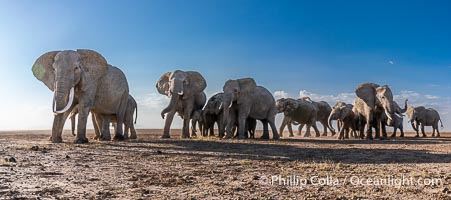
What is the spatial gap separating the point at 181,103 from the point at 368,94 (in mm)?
10942

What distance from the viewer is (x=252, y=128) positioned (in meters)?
23.5

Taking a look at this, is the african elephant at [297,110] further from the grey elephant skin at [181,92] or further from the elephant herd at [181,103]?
the grey elephant skin at [181,92]

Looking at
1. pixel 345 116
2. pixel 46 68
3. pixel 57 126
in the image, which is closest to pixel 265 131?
pixel 345 116

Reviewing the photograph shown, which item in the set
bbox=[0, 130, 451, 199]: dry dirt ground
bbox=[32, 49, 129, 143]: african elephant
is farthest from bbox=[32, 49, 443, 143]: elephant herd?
bbox=[0, 130, 451, 199]: dry dirt ground

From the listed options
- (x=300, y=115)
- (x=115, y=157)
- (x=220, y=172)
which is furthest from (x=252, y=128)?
(x=220, y=172)

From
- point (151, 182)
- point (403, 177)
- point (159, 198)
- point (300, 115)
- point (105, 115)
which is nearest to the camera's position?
point (159, 198)

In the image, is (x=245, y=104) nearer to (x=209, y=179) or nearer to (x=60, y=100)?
(x=60, y=100)

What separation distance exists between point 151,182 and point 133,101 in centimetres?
1490

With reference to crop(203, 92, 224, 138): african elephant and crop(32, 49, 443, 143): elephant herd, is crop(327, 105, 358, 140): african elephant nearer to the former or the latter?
crop(32, 49, 443, 143): elephant herd

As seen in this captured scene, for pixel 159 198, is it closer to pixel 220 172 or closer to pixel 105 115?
pixel 220 172

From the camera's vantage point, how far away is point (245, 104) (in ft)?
67.9

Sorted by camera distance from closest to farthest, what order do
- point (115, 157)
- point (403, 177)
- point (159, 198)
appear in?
point (159, 198)
point (403, 177)
point (115, 157)

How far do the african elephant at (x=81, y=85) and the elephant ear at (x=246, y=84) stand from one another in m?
6.13

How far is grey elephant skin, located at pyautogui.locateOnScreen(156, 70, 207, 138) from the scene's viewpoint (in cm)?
2077
